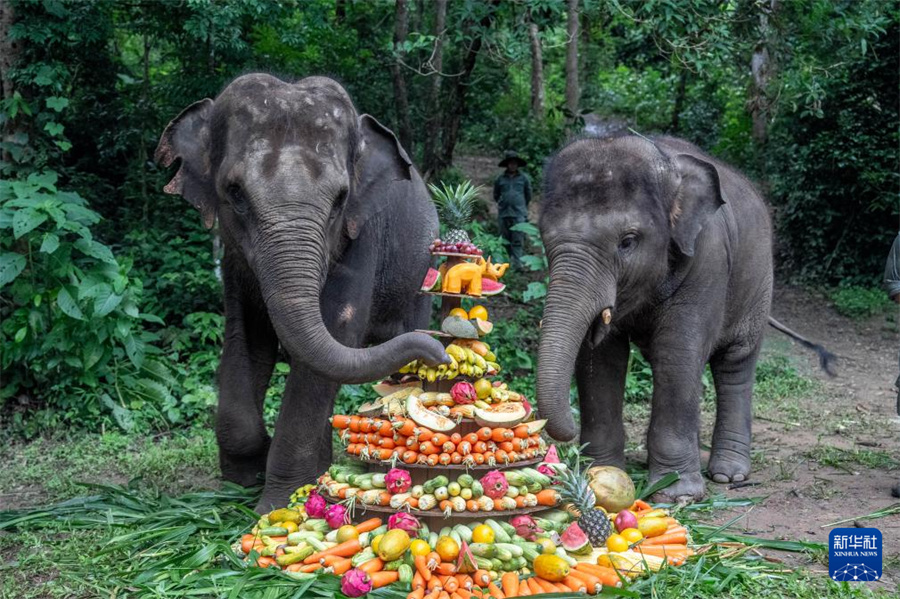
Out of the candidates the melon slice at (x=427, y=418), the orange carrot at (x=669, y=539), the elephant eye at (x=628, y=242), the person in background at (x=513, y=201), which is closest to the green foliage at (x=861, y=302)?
the person in background at (x=513, y=201)

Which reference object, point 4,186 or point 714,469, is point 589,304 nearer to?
point 714,469

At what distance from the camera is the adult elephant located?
5949 mm

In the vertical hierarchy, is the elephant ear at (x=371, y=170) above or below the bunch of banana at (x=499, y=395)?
above

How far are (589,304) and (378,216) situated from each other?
57.5 inches

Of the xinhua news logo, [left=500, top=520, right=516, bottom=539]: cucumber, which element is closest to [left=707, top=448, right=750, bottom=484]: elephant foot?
the xinhua news logo

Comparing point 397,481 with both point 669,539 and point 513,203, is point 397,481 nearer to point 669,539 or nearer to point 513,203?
point 669,539

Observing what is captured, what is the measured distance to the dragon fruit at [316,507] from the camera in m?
5.17

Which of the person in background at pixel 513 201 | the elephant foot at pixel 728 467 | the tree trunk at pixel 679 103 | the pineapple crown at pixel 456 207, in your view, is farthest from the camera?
the tree trunk at pixel 679 103

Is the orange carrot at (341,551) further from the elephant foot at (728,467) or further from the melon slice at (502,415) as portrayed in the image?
the elephant foot at (728,467)

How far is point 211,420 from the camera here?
8758mm

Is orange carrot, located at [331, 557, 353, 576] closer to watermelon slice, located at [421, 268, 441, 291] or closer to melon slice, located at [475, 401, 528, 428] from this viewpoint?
melon slice, located at [475, 401, 528, 428]

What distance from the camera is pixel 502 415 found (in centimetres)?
516

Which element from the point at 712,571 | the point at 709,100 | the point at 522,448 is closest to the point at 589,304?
the point at 522,448

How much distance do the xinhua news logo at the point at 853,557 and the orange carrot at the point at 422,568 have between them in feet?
6.71
